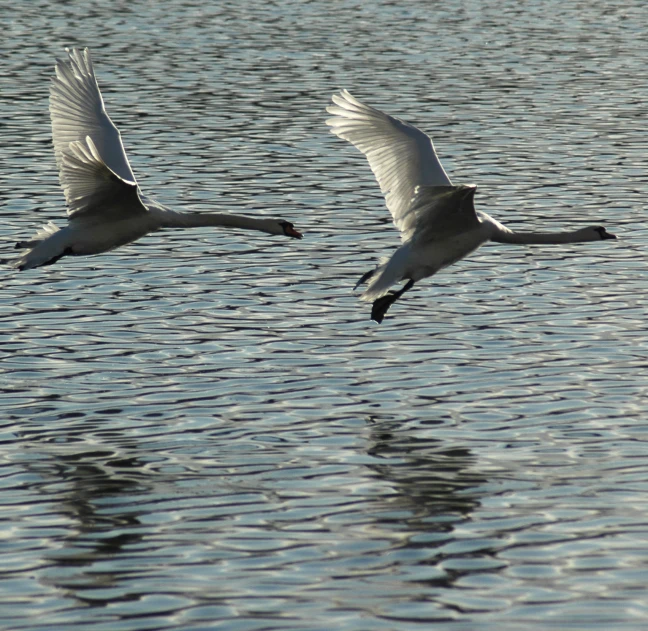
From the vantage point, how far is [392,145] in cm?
1433

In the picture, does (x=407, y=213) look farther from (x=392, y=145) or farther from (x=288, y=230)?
(x=288, y=230)

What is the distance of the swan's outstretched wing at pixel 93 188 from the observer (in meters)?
12.9

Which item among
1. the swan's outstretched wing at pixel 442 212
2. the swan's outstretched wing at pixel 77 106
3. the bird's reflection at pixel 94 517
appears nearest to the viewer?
the bird's reflection at pixel 94 517

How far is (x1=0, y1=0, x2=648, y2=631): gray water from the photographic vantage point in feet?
29.3

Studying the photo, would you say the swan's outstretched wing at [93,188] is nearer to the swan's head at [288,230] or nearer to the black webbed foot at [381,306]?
the swan's head at [288,230]

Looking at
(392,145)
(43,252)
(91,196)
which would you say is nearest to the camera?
(91,196)

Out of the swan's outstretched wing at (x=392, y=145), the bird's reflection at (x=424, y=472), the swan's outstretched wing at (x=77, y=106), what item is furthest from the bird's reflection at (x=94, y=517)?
the swan's outstretched wing at (x=77, y=106)

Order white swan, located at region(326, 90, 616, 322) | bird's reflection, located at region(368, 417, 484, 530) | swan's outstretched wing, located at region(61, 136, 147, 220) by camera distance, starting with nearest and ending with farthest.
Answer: bird's reflection, located at region(368, 417, 484, 530) < swan's outstretched wing, located at region(61, 136, 147, 220) < white swan, located at region(326, 90, 616, 322)

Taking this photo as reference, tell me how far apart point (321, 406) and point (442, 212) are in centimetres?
214

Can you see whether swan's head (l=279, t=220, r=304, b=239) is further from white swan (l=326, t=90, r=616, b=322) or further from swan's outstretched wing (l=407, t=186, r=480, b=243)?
swan's outstretched wing (l=407, t=186, r=480, b=243)

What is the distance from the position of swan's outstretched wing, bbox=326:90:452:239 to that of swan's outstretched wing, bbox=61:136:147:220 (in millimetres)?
2113

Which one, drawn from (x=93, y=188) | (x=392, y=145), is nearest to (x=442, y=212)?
(x=392, y=145)

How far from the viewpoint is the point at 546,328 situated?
15234 mm

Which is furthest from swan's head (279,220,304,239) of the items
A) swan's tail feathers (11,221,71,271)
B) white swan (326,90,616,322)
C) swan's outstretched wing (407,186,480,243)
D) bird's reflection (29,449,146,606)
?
bird's reflection (29,449,146,606)
